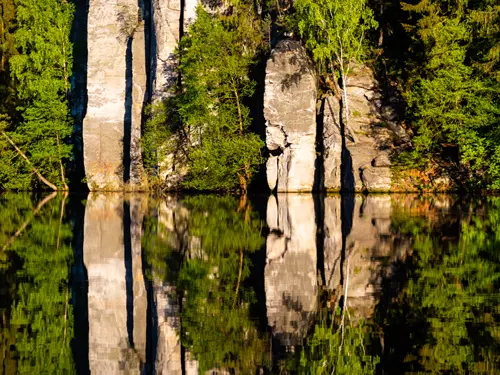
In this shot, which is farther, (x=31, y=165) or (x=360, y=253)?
(x=31, y=165)

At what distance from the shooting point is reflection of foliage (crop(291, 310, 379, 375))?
8.55 meters

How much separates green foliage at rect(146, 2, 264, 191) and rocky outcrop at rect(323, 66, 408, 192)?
3773 millimetres

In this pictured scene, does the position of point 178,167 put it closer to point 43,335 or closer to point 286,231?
point 286,231

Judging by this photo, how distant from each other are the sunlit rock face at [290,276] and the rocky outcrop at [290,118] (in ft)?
52.1

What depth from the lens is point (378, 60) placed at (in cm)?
4562

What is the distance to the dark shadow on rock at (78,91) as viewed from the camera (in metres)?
53.7

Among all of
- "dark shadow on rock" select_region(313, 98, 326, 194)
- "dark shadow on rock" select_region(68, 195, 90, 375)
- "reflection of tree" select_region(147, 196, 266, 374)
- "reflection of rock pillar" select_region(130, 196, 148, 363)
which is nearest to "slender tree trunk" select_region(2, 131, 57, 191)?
"dark shadow on rock" select_region(313, 98, 326, 194)

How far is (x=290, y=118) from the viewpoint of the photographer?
42.6 m

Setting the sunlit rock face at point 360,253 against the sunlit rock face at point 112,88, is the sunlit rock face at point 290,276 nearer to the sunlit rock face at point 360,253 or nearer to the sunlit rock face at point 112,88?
the sunlit rock face at point 360,253

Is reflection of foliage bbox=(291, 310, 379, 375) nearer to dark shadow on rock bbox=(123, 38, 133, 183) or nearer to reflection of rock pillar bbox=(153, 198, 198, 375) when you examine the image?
reflection of rock pillar bbox=(153, 198, 198, 375)

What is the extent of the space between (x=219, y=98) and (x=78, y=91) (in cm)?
1469

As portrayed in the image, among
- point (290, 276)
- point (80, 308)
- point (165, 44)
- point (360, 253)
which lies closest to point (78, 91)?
point (165, 44)

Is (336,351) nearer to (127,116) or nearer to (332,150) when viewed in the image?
(332,150)

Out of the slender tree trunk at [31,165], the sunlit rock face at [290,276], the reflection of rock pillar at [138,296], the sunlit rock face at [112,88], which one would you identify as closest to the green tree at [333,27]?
the sunlit rock face at [112,88]
